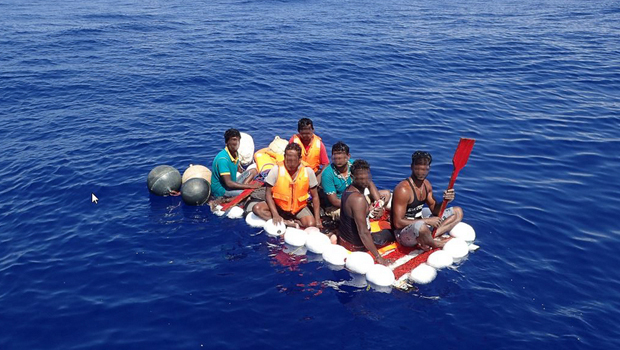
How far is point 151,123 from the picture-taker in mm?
20625

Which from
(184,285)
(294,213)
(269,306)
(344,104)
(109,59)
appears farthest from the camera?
(109,59)

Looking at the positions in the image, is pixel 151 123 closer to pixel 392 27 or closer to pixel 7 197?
pixel 7 197

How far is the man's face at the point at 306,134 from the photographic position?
1352 centimetres

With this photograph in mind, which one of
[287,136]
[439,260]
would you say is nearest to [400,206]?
[439,260]

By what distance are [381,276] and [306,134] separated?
5096 millimetres

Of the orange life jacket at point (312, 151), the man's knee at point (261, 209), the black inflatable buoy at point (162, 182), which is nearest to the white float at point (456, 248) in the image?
the man's knee at point (261, 209)

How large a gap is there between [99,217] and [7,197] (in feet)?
11.5

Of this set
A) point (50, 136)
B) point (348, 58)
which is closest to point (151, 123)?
point (50, 136)

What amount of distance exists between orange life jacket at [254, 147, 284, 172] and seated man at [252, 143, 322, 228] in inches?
83.6

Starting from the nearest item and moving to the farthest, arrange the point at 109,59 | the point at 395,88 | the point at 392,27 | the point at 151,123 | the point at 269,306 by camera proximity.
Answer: the point at 269,306
the point at 151,123
the point at 395,88
the point at 109,59
the point at 392,27

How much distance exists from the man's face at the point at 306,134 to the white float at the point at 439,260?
4.97 meters

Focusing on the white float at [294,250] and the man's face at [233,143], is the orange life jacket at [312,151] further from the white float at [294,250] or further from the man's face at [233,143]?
the white float at [294,250]

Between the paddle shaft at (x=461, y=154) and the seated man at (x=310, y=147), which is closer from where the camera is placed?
the paddle shaft at (x=461, y=154)

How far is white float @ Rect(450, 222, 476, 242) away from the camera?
11812mm
